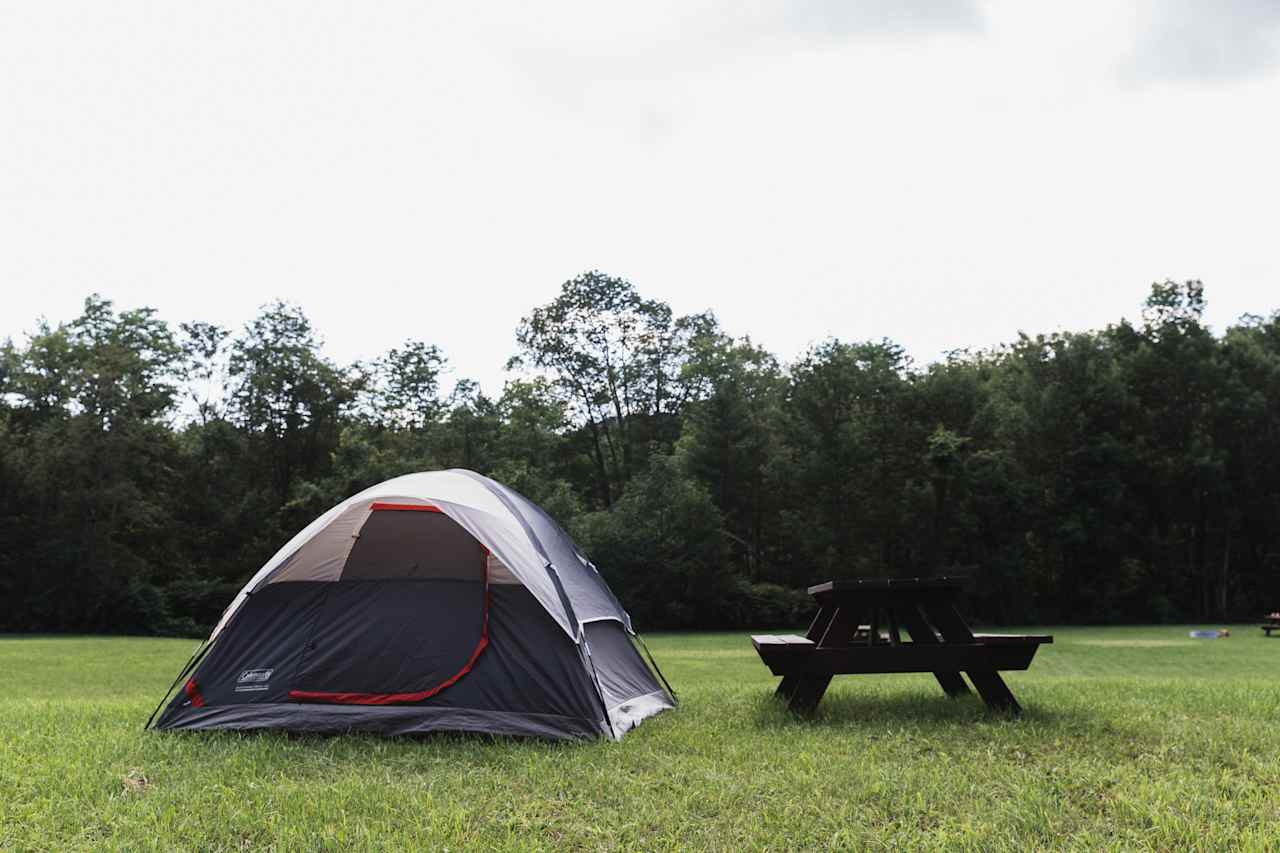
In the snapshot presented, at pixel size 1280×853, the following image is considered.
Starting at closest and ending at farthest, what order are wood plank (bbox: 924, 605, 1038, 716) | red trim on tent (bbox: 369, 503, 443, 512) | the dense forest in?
wood plank (bbox: 924, 605, 1038, 716)
red trim on tent (bbox: 369, 503, 443, 512)
the dense forest

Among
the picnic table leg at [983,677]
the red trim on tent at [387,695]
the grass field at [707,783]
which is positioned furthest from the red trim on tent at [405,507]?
the picnic table leg at [983,677]

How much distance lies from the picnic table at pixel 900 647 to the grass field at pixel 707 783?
264mm

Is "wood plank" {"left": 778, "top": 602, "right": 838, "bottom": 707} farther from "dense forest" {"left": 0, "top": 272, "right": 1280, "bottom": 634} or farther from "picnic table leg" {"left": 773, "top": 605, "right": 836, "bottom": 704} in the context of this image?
"dense forest" {"left": 0, "top": 272, "right": 1280, "bottom": 634}

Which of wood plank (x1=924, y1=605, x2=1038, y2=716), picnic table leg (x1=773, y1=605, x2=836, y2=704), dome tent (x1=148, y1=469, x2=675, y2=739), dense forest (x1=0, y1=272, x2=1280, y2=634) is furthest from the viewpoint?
dense forest (x1=0, y1=272, x2=1280, y2=634)

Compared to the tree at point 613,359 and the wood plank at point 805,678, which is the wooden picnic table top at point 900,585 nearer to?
the wood plank at point 805,678

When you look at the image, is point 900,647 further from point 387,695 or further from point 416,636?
point 387,695

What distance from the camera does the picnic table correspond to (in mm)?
6559

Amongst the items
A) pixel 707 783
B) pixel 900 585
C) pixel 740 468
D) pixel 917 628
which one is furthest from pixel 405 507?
pixel 740 468

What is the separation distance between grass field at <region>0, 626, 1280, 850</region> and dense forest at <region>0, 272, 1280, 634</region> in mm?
25608

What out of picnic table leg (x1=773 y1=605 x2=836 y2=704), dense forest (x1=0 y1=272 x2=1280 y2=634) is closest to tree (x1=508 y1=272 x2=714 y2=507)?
dense forest (x1=0 y1=272 x2=1280 y2=634)

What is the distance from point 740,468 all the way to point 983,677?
3034 cm

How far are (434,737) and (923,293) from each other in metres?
26.0

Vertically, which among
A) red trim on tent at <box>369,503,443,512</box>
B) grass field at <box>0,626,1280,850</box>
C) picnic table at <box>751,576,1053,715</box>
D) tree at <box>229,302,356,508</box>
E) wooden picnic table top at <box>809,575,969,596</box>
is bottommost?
grass field at <box>0,626,1280,850</box>

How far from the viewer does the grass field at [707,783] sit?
163 inches
